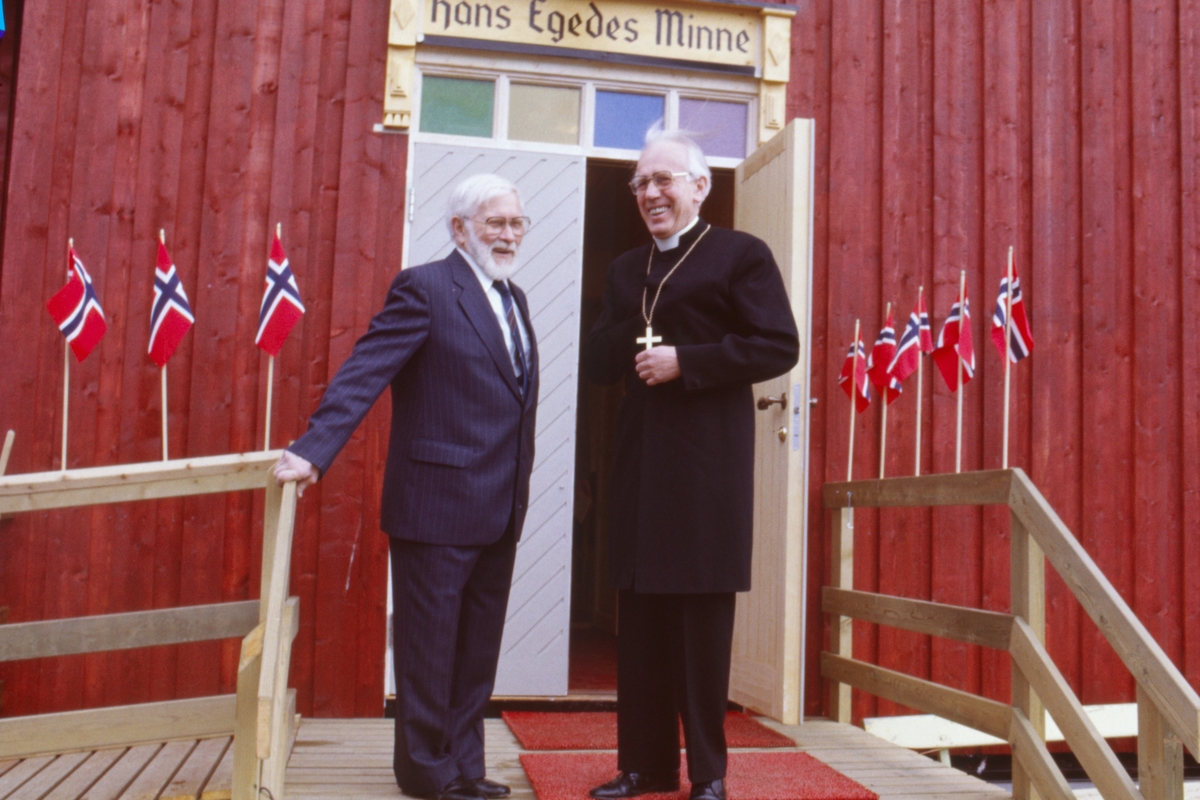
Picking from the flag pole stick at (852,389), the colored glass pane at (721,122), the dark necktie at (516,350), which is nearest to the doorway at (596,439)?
the colored glass pane at (721,122)

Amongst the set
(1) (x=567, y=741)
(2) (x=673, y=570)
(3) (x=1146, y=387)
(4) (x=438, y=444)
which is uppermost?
(3) (x=1146, y=387)

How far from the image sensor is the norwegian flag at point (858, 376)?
15.5 feet

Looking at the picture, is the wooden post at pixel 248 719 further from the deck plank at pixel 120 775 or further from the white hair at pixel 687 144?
the white hair at pixel 687 144

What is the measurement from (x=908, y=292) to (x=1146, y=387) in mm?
1281

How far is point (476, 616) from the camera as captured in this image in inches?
119

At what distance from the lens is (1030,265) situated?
518 centimetres

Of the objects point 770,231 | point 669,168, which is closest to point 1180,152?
point 770,231

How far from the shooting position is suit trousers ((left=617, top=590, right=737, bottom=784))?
2.86m

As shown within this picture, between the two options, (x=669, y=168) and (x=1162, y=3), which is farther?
(x=1162, y=3)

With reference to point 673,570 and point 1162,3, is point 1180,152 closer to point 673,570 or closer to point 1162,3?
point 1162,3

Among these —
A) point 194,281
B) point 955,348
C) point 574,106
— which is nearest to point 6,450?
point 194,281

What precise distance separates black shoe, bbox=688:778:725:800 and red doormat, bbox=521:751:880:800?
0.10 metres

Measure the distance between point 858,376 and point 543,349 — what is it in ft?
4.47

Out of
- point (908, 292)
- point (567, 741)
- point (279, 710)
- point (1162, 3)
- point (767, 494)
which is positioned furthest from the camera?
point (1162, 3)
